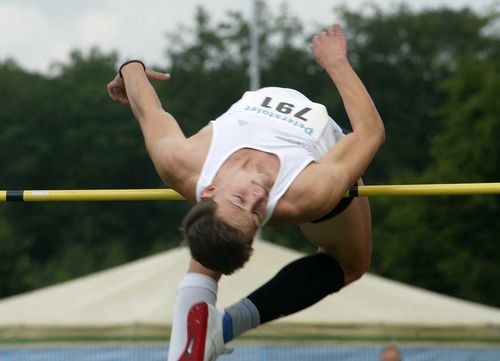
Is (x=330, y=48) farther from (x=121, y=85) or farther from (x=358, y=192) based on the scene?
(x=121, y=85)

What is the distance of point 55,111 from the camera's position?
39.8 metres

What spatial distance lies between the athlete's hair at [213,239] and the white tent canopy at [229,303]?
22.8ft

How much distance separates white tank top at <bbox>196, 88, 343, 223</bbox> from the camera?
4.43 metres

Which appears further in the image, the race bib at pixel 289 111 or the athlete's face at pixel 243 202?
the race bib at pixel 289 111

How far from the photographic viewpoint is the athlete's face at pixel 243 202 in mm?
4293

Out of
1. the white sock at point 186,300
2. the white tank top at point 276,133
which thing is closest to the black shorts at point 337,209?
the white tank top at point 276,133

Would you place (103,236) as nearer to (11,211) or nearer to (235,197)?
(11,211)

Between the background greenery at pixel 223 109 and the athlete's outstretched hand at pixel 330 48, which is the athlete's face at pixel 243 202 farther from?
the background greenery at pixel 223 109

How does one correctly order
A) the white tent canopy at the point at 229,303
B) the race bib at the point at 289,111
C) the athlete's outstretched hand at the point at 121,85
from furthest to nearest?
1. the white tent canopy at the point at 229,303
2. the athlete's outstretched hand at the point at 121,85
3. the race bib at the point at 289,111

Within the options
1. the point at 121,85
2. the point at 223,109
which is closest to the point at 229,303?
the point at 121,85

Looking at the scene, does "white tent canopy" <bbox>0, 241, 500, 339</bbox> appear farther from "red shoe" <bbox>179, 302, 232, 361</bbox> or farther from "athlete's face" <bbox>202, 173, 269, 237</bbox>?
"athlete's face" <bbox>202, 173, 269, 237</bbox>

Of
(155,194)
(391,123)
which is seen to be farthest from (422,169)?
(155,194)

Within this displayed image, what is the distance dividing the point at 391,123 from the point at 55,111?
11370 millimetres

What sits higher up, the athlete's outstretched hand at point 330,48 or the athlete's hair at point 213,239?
the athlete's outstretched hand at point 330,48
